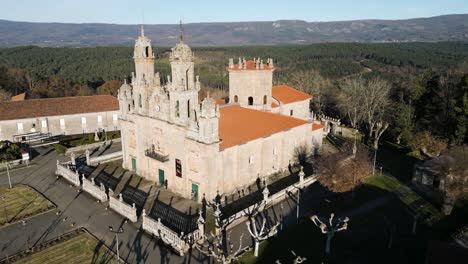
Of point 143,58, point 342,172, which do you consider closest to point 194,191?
point 342,172

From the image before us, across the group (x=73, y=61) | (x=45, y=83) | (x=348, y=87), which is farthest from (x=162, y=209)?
(x=73, y=61)

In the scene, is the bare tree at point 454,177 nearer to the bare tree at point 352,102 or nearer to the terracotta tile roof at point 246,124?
the terracotta tile roof at point 246,124

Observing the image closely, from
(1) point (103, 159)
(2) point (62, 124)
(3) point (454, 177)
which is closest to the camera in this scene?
(3) point (454, 177)

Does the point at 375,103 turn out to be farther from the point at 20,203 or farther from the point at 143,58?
the point at 20,203

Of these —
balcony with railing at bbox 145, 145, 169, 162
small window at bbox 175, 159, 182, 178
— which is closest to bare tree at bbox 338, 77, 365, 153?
small window at bbox 175, 159, 182, 178

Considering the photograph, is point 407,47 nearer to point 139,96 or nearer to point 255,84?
point 255,84

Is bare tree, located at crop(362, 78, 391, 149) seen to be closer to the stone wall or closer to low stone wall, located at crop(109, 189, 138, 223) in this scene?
low stone wall, located at crop(109, 189, 138, 223)

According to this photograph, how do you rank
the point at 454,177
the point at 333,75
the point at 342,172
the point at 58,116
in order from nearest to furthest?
1. the point at 342,172
2. the point at 454,177
3. the point at 58,116
4. the point at 333,75

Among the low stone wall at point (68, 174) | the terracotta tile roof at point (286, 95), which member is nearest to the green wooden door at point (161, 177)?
the low stone wall at point (68, 174)
